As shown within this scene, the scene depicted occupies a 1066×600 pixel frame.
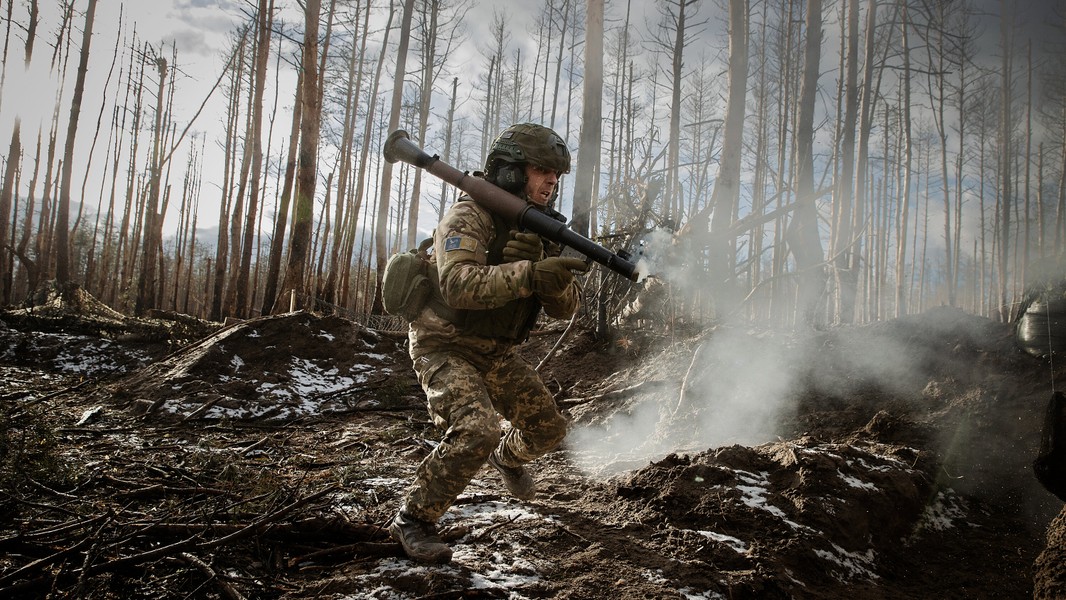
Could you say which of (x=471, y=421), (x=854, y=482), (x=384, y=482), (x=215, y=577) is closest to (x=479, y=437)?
(x=471, y=421)

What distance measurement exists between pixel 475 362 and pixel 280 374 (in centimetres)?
375

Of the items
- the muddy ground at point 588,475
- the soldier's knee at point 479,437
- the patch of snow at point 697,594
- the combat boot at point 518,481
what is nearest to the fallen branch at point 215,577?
the muddy ground at point 588,475

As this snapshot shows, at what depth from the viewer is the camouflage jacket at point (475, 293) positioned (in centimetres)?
210

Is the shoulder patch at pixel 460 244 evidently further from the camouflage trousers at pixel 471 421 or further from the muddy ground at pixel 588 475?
the muddy ground at pixel 588 475

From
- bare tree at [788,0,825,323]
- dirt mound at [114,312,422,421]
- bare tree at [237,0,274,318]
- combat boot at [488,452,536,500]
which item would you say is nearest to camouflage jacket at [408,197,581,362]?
combat boot at [488,452,536,500]

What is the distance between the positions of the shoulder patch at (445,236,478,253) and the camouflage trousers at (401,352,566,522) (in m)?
0.54

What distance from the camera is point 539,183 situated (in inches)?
102

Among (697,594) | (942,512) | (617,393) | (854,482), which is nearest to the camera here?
(697,594)

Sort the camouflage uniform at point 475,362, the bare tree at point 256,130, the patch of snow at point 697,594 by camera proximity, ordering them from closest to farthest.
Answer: the patch of snow at point 697,594 → the camouflage uniform at point 475,362 → the bare tree at point 256,130

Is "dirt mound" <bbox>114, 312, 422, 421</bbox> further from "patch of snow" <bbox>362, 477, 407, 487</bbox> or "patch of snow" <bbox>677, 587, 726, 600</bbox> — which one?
"patch of snow" <bbox>677, 587, 726, 600</bbox>

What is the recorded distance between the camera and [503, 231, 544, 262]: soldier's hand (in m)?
2.22

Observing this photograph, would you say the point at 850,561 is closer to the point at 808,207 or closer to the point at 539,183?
the point at 539,183

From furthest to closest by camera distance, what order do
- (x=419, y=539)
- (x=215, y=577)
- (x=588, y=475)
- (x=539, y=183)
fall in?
(x=588, y=475)
(x=539, y=183)
(x=419, y=539)
(x=215, y=577)

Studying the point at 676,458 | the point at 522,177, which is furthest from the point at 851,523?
the point at 522,177
